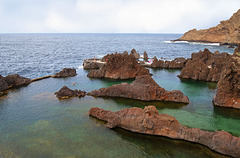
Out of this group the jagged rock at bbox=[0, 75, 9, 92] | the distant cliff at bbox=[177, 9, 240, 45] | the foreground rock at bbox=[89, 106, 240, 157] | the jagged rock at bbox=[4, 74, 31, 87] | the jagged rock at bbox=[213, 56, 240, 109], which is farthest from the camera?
the distant cliff at bbox=[177, 9, 240, 45]

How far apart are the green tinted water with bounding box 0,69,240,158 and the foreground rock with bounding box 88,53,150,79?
52.4 feet

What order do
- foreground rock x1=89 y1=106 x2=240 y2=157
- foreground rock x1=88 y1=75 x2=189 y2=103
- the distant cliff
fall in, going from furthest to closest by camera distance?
the distant cliff
foreground rock x1=88 y1=75 x2=189 y2=103
foreground rock x1=89 y1=106 x2=240 y2=157

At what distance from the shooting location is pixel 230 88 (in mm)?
30203

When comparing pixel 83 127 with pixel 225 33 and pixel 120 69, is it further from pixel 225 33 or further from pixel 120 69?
pixel 225 33

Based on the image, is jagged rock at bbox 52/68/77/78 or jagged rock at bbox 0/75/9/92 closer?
jagged rock at bbox 0/75/9/92

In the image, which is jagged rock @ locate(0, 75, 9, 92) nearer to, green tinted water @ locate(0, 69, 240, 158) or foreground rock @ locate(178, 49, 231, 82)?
green tinted water @ locate(0, 69, 240, 158)

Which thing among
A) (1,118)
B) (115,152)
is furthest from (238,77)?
(1,118)

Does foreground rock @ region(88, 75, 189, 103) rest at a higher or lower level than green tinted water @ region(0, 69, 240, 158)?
higher

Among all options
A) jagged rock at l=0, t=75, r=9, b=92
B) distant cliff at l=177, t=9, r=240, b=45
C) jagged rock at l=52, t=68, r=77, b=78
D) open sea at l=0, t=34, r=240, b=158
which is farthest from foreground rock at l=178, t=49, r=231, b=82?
distant cliff at l=177, t=9, r=240, b=45

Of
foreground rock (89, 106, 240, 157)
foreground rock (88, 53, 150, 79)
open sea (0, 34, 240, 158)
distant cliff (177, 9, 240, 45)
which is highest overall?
distant cliff (177, 9, 240, 45)

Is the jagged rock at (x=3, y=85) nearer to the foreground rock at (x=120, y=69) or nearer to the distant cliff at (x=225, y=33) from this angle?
the foreground rock at (x=120, y=69)

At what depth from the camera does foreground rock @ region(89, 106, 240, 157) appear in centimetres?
1879

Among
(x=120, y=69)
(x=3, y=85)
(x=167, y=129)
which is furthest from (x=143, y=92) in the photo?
(x=3, y=85)

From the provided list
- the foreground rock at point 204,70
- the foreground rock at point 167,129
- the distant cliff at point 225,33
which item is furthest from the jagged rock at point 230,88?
the distant cliff at point 225,33
